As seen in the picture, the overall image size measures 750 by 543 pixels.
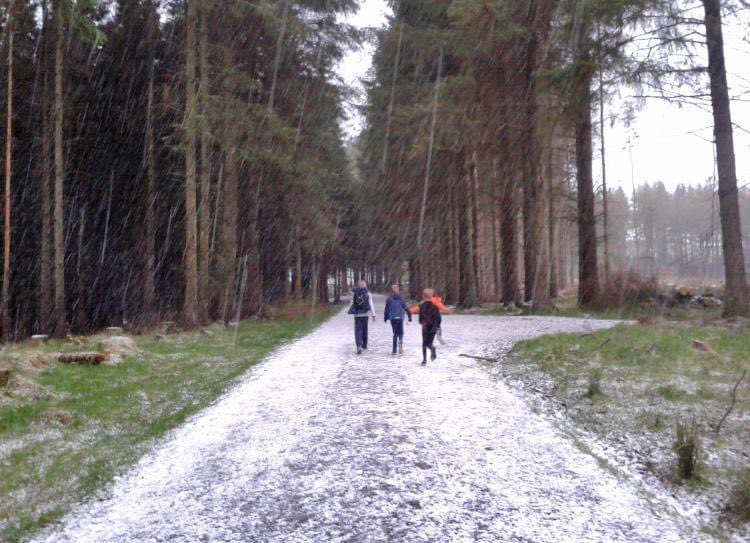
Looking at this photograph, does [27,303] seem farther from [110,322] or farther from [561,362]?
[561,362]

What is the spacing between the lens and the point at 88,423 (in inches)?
277

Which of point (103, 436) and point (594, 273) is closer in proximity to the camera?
point (103, 436)

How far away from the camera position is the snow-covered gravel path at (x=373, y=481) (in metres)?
4.09

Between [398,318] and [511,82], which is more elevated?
[511,82]

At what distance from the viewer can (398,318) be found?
510 inches

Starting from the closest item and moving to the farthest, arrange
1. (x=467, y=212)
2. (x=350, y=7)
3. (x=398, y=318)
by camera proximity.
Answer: (x=398, y=318)
(x=350, y=7)
(x=467, y=212)

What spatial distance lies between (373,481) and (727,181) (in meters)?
13.1

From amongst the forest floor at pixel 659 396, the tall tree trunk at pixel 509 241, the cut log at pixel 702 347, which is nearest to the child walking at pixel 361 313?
the forest floor at pixel 659 396

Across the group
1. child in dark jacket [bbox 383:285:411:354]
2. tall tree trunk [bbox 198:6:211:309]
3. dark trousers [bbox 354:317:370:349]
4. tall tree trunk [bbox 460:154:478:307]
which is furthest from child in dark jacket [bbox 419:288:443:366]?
tall tree trunk [bbox 460:154:478:307]

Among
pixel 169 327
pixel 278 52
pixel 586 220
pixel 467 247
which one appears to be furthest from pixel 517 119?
pixel 169 327

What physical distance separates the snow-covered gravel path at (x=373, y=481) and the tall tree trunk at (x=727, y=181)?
29.9ft

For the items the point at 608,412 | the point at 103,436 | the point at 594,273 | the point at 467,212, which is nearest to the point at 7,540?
the point at 103,436

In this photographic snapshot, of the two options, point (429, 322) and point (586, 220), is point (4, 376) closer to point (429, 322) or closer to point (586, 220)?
point (429, 322)

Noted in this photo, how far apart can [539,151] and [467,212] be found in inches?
295
